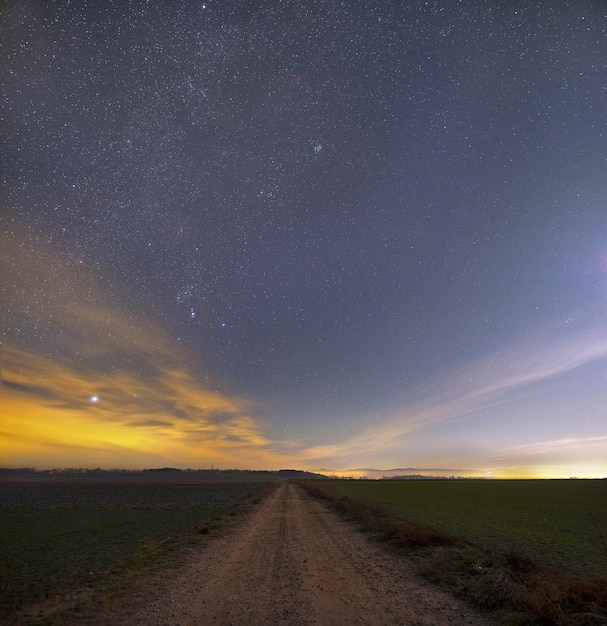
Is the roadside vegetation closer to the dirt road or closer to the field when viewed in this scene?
the dirt road

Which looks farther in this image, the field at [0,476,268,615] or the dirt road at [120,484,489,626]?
the field at [0,476,268,615]

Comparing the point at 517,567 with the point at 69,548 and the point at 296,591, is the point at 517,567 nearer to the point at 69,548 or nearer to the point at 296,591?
the point at 296,591

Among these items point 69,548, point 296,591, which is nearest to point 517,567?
point 296,591

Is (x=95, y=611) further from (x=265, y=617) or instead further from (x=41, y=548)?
(x=41, y=548)

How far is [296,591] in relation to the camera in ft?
34.3

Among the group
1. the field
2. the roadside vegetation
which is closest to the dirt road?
the roadside vegetation

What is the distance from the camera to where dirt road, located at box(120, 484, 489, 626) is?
862 cm

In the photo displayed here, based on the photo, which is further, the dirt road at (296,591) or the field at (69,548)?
the field at (69,548)

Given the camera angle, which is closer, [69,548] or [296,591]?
[296,591]

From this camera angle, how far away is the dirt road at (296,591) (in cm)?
862

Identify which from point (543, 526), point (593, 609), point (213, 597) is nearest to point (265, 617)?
point (213, 597)

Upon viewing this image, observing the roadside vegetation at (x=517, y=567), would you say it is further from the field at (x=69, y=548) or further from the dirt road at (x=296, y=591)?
Result: the field at (x=69, y=548)

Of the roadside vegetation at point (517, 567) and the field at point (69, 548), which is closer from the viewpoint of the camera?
the roadside vegetation at point (517, 567)

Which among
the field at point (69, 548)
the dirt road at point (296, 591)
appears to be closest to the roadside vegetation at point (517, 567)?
the dirt road at point (296, 591)
